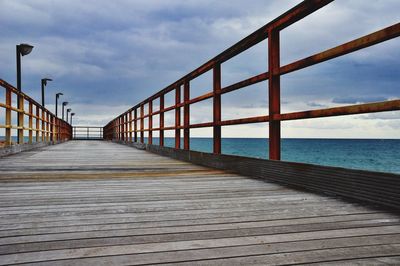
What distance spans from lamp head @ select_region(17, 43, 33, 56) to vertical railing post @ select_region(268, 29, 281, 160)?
29.1 ft

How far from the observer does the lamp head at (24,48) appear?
969cm

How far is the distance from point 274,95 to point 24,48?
29.8ft

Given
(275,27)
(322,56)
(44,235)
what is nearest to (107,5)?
(275,27)

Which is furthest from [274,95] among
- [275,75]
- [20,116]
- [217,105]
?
[20,116]

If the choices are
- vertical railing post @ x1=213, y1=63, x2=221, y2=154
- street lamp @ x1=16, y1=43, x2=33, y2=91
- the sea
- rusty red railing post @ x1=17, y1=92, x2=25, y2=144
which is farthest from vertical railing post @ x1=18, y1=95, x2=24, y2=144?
the sea

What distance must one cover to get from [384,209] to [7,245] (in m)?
2.12

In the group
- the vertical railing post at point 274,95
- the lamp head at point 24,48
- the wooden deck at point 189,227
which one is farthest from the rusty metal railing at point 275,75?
the lamp head at point 24,48

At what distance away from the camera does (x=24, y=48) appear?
9773 millimetres

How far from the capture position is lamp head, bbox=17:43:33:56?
9688 mm

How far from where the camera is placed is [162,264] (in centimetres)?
124

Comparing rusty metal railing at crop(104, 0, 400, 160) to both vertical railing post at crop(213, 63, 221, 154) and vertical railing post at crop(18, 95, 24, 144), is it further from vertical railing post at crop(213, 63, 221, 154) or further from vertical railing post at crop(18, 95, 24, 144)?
vertical railing post at crop(18, 95, 24, 144)

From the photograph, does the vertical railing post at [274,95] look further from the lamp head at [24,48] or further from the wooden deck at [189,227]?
the lamp head at [24,48]

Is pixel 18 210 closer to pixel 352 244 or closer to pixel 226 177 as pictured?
pixel 352 244

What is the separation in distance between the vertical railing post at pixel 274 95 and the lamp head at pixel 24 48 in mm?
8865
